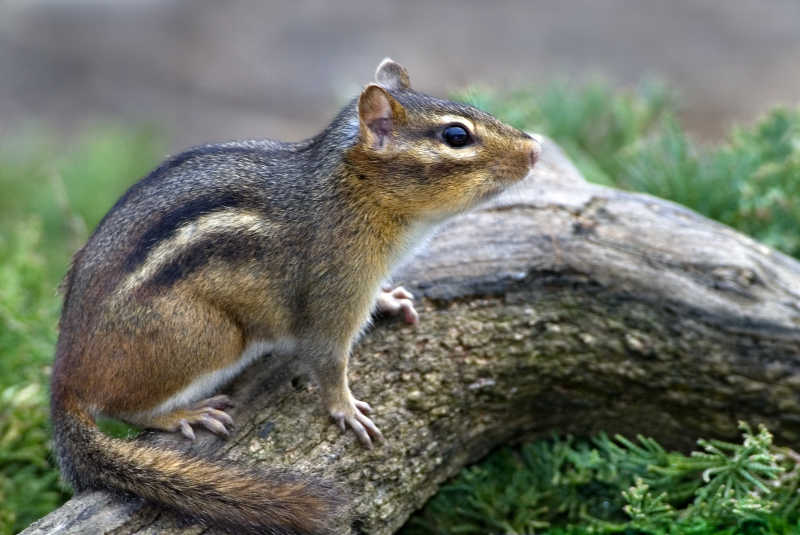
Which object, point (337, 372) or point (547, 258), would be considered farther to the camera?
point (547, 258)

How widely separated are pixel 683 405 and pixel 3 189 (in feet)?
23.4

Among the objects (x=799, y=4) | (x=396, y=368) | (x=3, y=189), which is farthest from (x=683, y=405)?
(x=799, y=4)

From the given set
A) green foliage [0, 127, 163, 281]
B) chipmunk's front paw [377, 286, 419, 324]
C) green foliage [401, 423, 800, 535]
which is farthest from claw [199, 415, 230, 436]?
green foliage [0, 127, 163, 281]

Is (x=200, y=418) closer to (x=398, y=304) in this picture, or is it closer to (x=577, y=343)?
(x=398, y=304)

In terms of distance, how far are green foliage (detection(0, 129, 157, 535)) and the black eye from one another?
205cm

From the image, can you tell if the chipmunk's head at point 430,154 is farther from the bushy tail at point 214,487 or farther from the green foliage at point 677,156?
the bushy tail at point 214,487

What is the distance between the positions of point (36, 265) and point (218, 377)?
9.26 ft

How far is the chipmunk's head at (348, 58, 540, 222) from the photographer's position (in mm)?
3990

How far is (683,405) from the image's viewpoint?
4.57 meters

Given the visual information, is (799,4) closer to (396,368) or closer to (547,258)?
(547,258)

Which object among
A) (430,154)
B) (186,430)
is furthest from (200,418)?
(430,154)

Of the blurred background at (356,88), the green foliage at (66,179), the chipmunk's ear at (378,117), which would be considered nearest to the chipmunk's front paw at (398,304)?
the chipmunk's ear at (378,117)

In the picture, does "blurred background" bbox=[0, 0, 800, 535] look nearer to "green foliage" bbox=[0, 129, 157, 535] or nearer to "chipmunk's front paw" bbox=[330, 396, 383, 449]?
"green foliage" bbox=[0, 129, 157, 535]

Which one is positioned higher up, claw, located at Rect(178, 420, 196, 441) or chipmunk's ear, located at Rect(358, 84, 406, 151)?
chipmunk's ear, located at Rect(358, 84, 406, 151)
